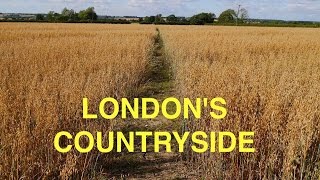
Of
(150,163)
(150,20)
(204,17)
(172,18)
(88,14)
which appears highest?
(88,14)

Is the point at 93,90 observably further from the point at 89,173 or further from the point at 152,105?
the point at 152,105

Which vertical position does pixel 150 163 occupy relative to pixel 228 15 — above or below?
below

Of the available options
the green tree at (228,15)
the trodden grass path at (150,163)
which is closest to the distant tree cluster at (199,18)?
the green tree at (228,15)

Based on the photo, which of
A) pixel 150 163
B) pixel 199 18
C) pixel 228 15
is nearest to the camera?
pixel 150 163

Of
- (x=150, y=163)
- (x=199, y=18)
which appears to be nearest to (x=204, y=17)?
(x=199, y=18)

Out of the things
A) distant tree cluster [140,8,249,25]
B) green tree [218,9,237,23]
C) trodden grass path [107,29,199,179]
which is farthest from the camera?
green tree [218,9,237,23]

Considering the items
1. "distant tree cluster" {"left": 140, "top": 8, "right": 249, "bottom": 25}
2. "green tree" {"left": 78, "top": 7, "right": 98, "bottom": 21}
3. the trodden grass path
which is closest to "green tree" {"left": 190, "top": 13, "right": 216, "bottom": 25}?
"distant tree cluster" {"left": 140, "top": 8, "right": 249, "bottom": 25}

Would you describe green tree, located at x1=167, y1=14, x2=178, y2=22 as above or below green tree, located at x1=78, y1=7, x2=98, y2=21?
below

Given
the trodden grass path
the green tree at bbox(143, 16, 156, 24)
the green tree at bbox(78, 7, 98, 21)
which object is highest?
the green tree at bbox(78, 7, 98, 21)

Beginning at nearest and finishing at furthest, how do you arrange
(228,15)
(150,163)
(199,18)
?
1. (150,163)
2. (199,18)
3. (228,15)

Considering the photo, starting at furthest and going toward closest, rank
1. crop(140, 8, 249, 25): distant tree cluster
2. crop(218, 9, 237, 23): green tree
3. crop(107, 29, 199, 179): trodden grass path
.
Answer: crop(218, 9, 237, 23): green tree < crop(140, 8, 249, 25): distant tree cluster < crop(107, 29, 199, 179): trodden grass path

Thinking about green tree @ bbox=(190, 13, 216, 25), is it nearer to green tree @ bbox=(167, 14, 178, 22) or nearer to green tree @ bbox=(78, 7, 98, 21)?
green tree @ bbox=(167, 14, 178, 22)

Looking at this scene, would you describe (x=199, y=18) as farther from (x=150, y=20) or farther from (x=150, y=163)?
(x=150, y=163)

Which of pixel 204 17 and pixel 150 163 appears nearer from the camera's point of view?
pixel 150 163
